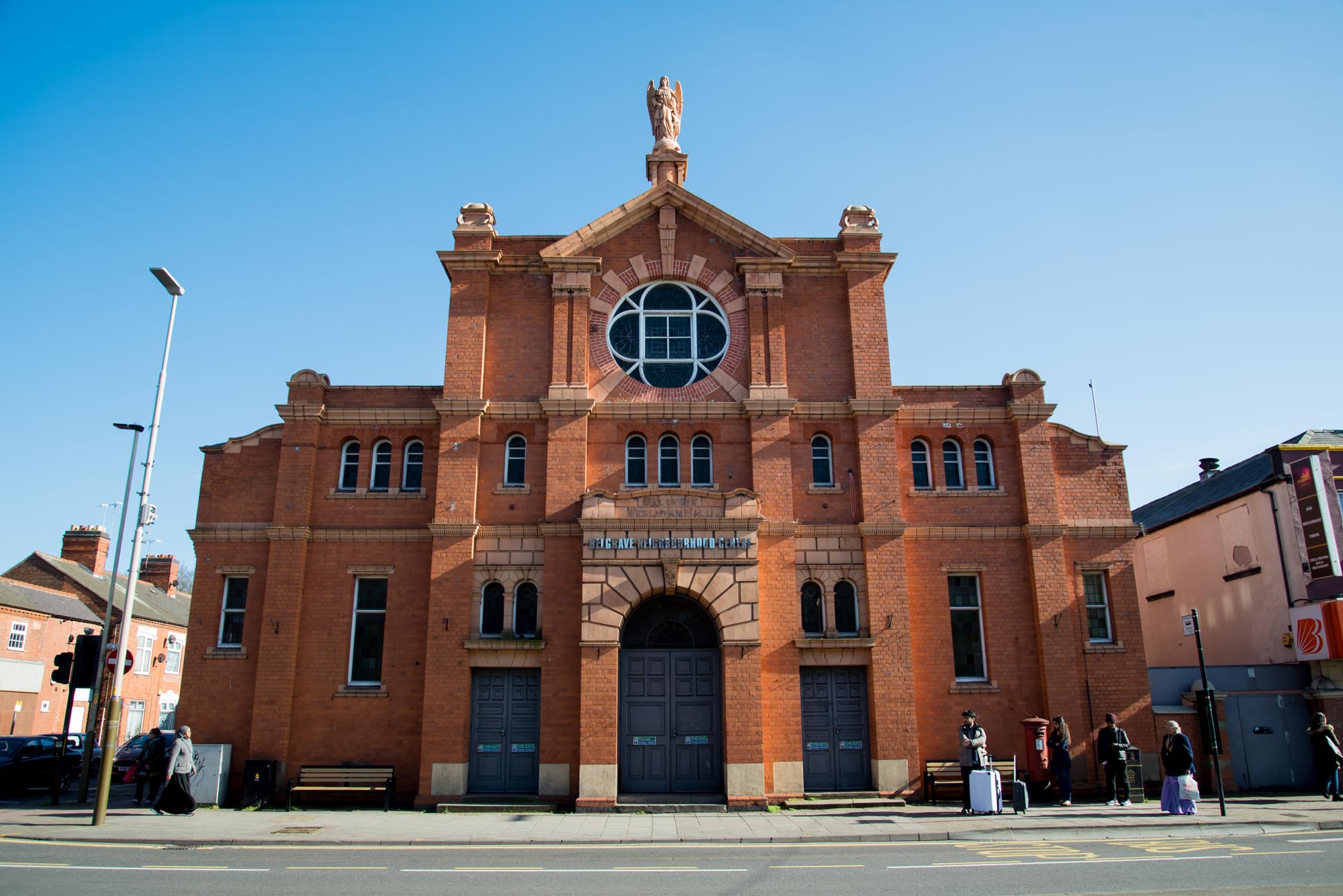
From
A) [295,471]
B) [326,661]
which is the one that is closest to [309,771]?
[326,661]

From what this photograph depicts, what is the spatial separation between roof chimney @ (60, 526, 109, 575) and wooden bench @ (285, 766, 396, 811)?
34.5 metres

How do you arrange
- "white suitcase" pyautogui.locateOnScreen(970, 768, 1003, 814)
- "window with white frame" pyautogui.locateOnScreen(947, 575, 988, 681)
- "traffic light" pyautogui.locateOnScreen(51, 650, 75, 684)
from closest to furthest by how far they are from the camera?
"white suitcase" pyautogui.locateOnScreen(970, 768, 1003, 814)
"traffic light" pyautogui.locateOnScreen(51, 650, 75, 684)
"window with white frame" pyautogui.locateOnScreen(947, 575, 988, 681)

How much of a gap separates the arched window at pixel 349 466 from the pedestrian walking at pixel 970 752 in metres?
14.8

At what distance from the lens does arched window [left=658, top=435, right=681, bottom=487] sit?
70.4 feet

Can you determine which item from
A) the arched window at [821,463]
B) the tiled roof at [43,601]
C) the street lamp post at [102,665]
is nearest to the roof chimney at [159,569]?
the tiled roof at [43,601]

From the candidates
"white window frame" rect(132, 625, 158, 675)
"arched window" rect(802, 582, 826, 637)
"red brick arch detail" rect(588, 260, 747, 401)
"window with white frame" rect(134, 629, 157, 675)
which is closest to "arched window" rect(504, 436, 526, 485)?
"red brick arch detail" rect(588, 260, 747, 401)

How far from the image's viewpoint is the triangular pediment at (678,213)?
887 inches

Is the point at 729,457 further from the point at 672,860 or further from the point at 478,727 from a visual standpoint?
the point at 672,860

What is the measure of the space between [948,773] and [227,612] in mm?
16832

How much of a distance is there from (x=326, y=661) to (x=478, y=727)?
153 inches

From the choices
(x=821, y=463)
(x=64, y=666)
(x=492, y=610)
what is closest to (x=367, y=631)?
(x=492, y=610)

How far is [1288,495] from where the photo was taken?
75.4ft

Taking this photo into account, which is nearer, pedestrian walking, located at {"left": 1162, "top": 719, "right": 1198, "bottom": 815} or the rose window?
pedestrian walking, located at {"left": 1162, "top": 719, "right": 1198, "bottom": 815}

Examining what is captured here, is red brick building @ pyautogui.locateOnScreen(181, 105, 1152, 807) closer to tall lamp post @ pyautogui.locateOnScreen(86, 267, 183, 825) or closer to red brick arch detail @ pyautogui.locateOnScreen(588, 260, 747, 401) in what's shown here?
red brick arch detail @ pyautogui.locateOnScreen(588, 260, 747, 401)
